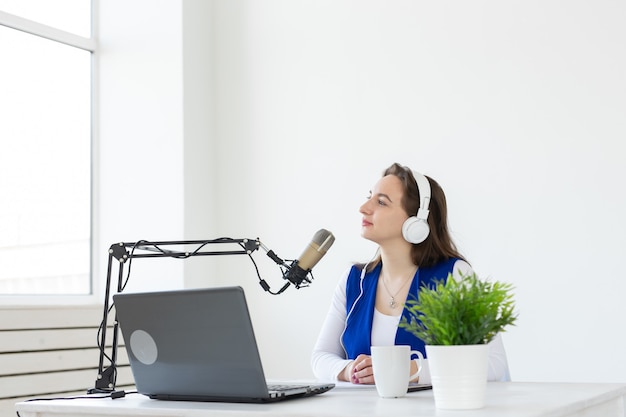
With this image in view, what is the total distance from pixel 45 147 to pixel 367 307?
2.23 metres

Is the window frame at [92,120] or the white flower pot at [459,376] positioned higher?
the window frame at [92,120]

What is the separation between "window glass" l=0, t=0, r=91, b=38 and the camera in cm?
408

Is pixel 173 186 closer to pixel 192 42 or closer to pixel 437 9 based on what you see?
pixel 192 42

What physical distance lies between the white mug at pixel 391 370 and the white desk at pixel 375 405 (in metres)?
0.02

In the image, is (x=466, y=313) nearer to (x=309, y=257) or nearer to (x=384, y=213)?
(x=309, y=257)

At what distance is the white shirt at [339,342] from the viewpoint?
2234mm

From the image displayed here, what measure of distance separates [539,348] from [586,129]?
2.85ft

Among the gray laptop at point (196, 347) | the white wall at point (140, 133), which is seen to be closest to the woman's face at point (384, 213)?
the gray laptop at point (196, 347)

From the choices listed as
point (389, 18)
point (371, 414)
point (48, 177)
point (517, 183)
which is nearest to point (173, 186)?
point (48, 177)

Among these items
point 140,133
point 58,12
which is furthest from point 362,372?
point 58,12

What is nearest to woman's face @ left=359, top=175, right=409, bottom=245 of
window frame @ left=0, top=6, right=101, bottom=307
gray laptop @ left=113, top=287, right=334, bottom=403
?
gray laptop @ left=113, top=287, right=334, bottom=403

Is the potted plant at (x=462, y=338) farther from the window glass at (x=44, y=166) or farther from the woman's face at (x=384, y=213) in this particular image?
the window glass at (x=44, y=166)

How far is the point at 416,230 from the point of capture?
2.53m

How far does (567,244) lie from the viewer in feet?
11.1
